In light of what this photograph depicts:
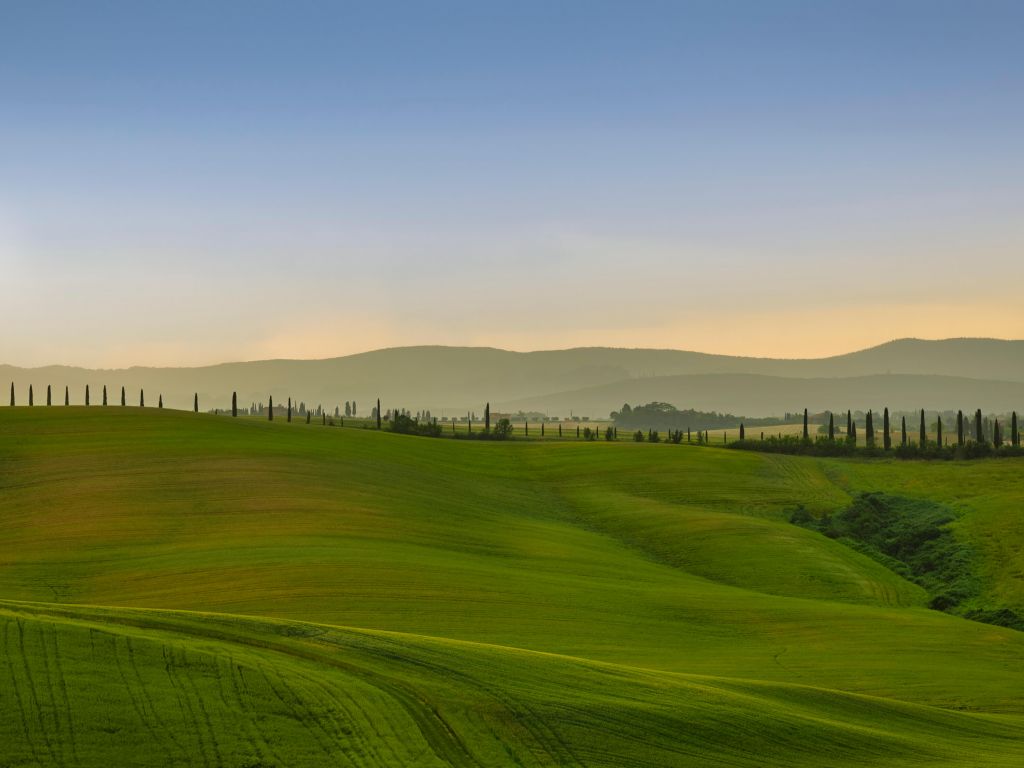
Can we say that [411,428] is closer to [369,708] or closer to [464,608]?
[464,608]

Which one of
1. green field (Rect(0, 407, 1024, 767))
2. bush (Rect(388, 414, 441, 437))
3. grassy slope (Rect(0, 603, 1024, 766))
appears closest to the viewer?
grassy slope (Rect(0, 603, 1024, 766))

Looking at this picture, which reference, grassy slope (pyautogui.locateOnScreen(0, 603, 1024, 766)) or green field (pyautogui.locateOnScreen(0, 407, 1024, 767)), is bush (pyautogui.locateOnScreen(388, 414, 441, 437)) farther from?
grassy slope (pyautogui.locateOnScreen(0, 603, 1024, 766))

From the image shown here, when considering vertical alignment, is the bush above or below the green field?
above

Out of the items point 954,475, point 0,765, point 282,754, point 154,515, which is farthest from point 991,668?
point 954,475

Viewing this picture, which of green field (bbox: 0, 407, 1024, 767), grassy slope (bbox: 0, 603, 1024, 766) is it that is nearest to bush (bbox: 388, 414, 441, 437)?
green field (bbox: 0, 407, 1024, 767)

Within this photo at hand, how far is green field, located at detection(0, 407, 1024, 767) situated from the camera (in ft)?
51.2

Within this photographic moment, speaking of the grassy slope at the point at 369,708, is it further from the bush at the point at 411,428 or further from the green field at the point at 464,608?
the bush at the point at 411,428

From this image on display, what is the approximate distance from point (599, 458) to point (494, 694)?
59.8 metres

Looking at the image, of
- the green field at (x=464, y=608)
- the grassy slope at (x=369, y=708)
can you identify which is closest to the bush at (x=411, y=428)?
the green field at (x=464, y=608)

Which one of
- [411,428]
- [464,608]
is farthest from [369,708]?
[411,428]

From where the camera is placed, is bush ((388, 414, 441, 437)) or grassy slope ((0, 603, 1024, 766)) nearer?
grassy slope ((0, 603, 1024, 766))

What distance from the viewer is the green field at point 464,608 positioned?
15617mm

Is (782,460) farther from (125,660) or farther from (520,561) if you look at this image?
(125,660)

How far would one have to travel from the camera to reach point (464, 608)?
3203 centimetres
